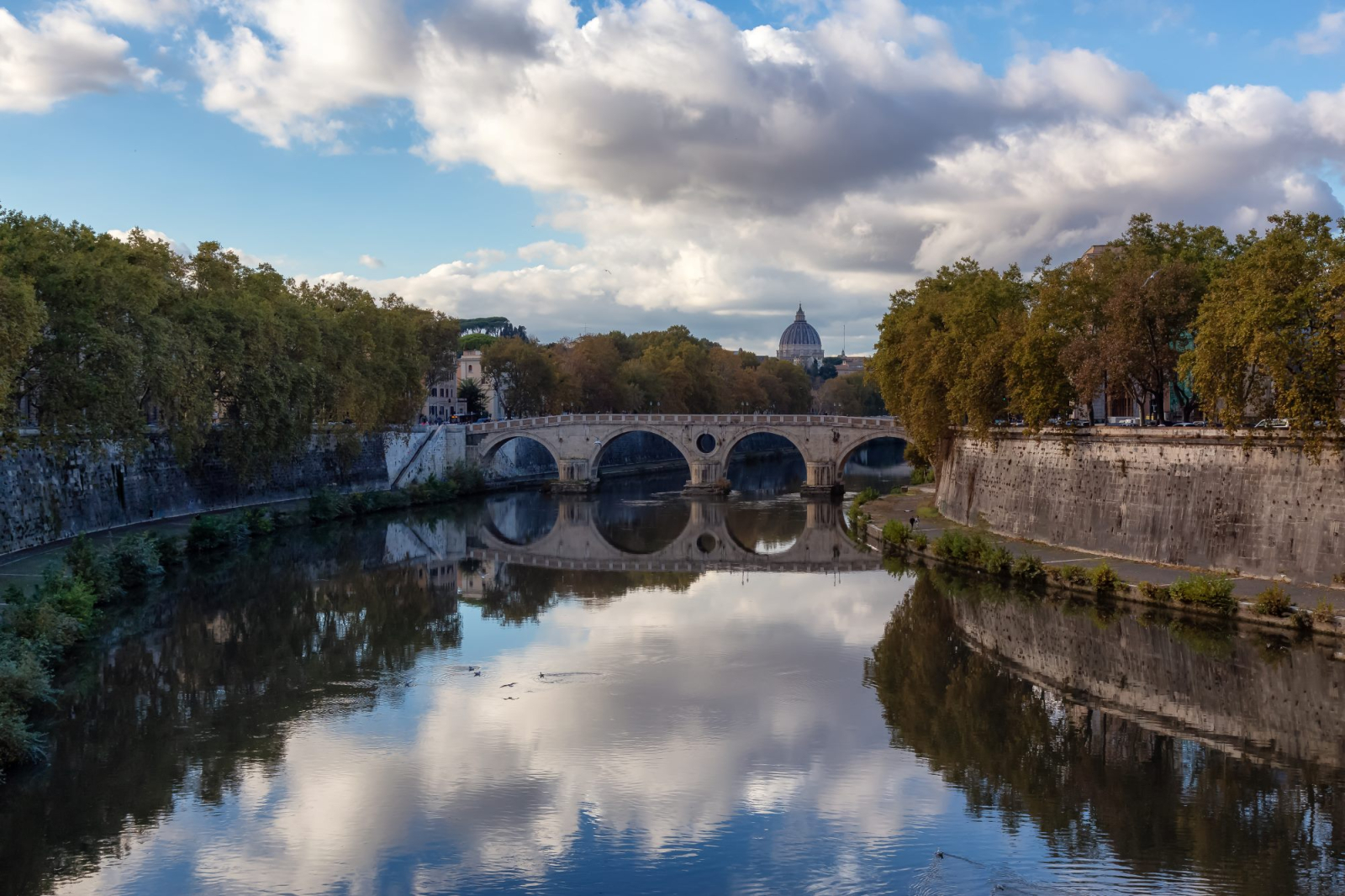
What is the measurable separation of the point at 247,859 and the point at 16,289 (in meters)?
15.7

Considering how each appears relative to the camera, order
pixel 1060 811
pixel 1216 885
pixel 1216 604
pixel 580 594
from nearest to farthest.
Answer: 1. pixel 1216 885
2. pixel 1060 811
3. pixel 1216 604
4. pixel 580 594

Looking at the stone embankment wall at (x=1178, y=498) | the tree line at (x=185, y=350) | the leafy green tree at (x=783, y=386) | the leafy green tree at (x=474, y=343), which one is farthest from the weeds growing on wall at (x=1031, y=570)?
the leafy green tree at (x=474, y=343)

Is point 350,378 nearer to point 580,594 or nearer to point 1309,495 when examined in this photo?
point 580,594

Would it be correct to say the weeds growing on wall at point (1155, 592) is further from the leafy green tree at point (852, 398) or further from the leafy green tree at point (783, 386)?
the leafy green tree at point (852, 398)

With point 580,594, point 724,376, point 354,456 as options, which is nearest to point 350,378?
point 354,456

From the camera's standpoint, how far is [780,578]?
113 ft

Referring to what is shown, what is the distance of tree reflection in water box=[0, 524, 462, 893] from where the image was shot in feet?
49.0

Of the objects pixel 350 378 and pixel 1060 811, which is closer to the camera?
pixel 1060 811

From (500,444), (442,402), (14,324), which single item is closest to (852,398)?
(442,402)

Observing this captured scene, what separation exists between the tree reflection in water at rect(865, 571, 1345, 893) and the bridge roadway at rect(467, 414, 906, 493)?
38.0 meters

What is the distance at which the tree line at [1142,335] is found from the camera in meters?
24.2

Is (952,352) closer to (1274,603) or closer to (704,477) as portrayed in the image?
(1274,603)

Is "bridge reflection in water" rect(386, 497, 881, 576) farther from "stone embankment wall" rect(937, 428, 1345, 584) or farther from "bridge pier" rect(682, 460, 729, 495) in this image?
"bridge pier" rect(682, 460, 729, 495)

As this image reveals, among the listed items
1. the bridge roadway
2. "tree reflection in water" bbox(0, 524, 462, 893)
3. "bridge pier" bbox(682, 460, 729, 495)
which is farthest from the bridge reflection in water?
"bridge pier" bbox(682, 460, 729, 495)
